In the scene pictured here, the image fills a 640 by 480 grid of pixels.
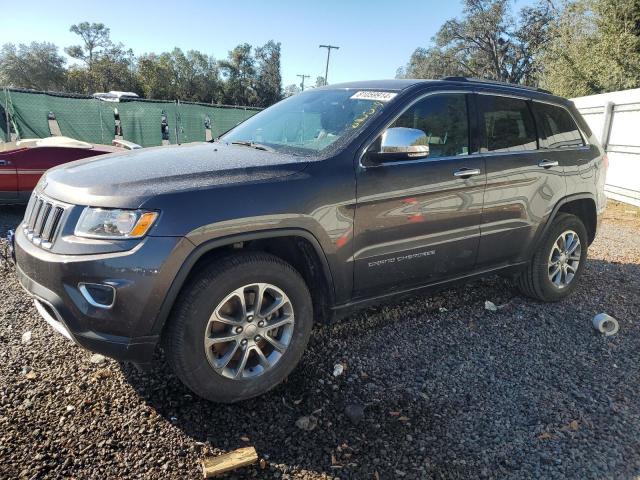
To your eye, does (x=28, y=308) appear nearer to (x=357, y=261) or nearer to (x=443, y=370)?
(x=357, y=261)

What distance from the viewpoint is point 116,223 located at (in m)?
2.15

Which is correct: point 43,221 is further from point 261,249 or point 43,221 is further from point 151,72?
point 151,72

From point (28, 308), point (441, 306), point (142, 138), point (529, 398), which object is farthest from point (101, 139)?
point (529, 398)

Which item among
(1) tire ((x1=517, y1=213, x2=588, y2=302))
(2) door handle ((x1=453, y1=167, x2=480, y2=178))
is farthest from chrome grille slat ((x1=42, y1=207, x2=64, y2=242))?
(1) tire ((x1=517, y1=213, x2=588, y2=302))

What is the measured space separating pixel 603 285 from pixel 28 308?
17.8 feet

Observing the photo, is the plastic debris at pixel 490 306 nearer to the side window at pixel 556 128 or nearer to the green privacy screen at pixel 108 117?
the side window at pixel 556 128

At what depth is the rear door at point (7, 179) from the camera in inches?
242

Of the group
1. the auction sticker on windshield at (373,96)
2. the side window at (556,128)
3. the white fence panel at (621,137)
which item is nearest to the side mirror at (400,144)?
the auction sticker on windshield at (373,96)

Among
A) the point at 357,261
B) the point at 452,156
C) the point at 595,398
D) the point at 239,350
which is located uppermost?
the point at 452,156

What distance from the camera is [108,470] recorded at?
2.08m

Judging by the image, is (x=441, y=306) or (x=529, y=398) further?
(x=441, y=306)

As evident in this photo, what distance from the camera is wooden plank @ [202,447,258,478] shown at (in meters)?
2.05

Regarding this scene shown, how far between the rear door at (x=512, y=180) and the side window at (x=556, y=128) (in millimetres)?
114

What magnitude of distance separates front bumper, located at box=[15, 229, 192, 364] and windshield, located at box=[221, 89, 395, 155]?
3.84 ft
